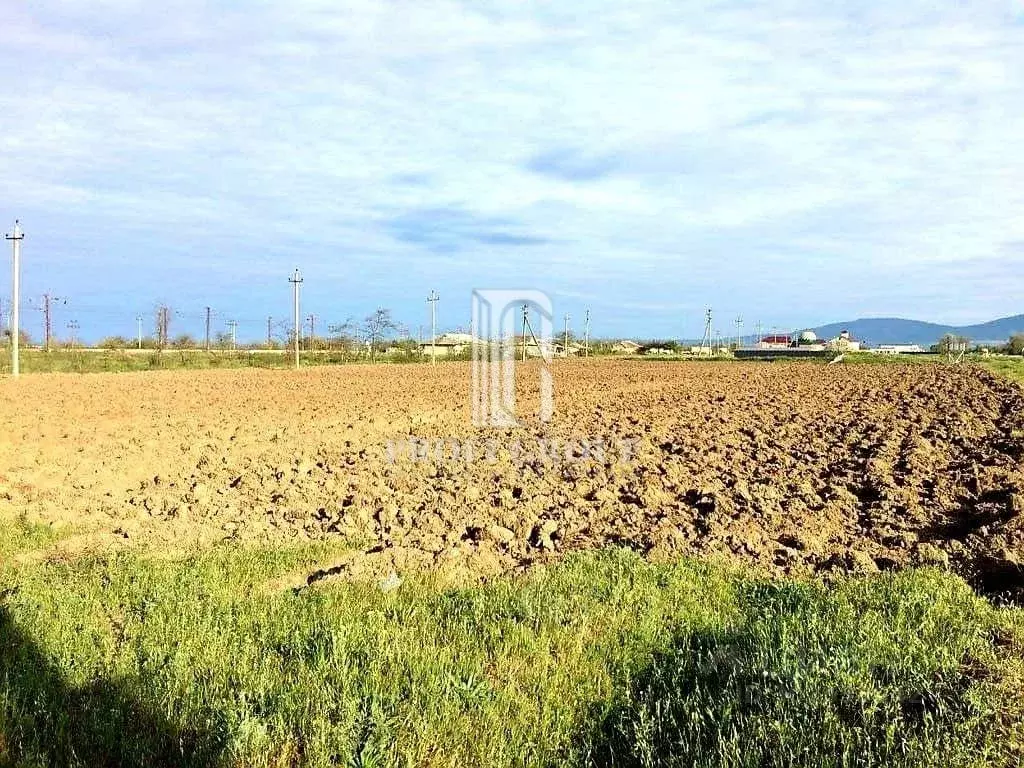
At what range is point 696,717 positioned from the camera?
3.91 m

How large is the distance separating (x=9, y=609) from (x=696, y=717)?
4.83 m

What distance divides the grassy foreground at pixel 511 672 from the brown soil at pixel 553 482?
99 centimetres

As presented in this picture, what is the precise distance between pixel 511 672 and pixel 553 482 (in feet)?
15.4

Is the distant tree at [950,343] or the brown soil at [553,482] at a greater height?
the distant tree at [950,343]

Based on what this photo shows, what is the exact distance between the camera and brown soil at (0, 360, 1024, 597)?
7.05 m

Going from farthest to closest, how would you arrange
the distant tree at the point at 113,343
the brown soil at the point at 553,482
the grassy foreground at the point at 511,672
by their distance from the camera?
the distant tree at the point at 113,343, the brown soil at the point at 553,482, the grassy foreground at the point at 511,672

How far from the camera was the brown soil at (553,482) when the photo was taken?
23.1 ft

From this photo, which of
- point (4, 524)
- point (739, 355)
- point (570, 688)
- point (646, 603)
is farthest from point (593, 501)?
point (739, 355)

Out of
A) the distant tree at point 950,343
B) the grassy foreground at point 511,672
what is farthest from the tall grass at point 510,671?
the distant tree at point 950,343

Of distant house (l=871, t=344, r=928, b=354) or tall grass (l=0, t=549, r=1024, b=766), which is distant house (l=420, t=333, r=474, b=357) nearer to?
distant house (l=871, t=344, r=928, b=354)

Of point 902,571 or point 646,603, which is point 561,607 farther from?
point 902,571

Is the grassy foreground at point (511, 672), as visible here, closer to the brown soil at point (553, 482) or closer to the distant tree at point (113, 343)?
the brown soil at point (553, 482)

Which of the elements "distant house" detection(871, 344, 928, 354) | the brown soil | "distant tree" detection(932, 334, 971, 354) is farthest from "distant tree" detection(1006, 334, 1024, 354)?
the brown soil

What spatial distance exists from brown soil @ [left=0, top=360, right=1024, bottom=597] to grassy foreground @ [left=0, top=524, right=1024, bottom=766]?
985mm
